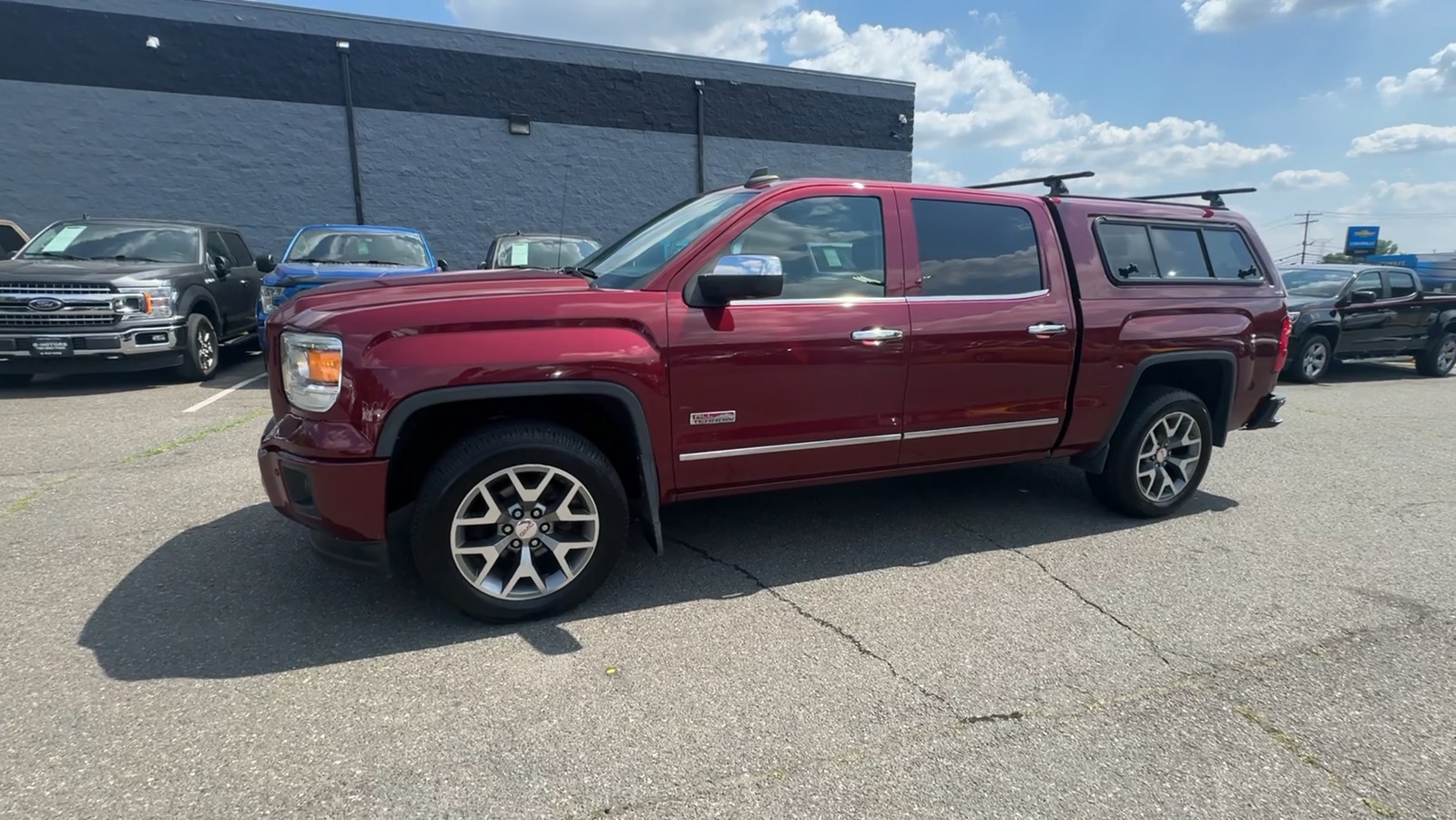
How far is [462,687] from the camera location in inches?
109

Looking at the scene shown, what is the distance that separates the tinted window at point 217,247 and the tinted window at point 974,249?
30.0ft

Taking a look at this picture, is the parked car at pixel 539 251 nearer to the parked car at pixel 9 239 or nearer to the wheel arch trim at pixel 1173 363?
the parked car at pixel 9 239

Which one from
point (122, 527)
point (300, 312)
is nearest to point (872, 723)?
point (300, 312)

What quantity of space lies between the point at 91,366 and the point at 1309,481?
10801 mm

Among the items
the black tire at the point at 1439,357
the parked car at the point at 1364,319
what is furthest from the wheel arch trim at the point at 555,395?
the black tire at the point at 1439,357

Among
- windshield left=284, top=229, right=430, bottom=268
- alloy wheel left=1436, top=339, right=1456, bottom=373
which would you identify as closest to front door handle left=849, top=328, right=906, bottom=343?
windshield left=284, top=229, right=430, bottom=268

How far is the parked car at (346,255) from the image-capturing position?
8227mm

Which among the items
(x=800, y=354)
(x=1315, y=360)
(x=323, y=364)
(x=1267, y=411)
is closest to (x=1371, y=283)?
(x=1315, y=360)

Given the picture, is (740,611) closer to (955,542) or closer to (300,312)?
(955,542)

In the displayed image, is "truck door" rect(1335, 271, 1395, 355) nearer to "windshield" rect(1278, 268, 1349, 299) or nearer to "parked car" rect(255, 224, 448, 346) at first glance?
"windshield" rect(1278, 268, 1349, 299)

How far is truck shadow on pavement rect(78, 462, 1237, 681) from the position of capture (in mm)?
3023

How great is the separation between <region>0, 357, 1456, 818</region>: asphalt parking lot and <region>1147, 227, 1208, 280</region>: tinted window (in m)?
1.52

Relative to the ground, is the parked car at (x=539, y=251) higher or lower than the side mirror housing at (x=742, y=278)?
higher

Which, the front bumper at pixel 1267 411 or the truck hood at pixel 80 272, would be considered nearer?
the front bumper at pixel 1267 411
